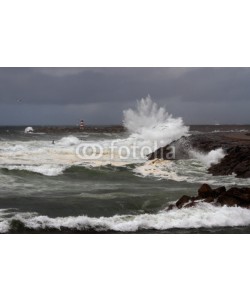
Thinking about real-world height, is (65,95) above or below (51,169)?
above

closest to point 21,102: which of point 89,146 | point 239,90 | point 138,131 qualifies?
point 89,146

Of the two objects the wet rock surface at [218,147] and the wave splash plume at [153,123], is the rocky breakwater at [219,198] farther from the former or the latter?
the wave splash plume at [153,123]

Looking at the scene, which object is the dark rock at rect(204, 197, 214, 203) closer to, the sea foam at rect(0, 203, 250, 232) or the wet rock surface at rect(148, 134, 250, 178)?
the sea foam at rect(0, 203, 250, 232)

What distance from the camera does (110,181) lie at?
7.13 m

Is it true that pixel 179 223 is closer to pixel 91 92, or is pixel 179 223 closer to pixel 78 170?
pixel 78 170

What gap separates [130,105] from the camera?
703 cm

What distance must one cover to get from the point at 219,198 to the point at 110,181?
53.9 inches

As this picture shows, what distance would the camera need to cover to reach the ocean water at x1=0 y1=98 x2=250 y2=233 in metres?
6.68

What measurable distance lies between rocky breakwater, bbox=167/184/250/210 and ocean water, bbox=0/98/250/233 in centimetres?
7

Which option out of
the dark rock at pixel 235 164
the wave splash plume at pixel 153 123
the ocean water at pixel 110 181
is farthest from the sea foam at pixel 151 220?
the wave splash plume at pixel 153 123

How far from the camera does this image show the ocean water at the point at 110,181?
21.9 ft

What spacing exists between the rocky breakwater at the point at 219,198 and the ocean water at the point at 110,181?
7cm

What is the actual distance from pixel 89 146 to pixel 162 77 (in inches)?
49.9

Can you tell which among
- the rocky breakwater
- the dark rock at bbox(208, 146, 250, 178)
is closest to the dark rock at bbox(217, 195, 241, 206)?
the rocky breakwater
